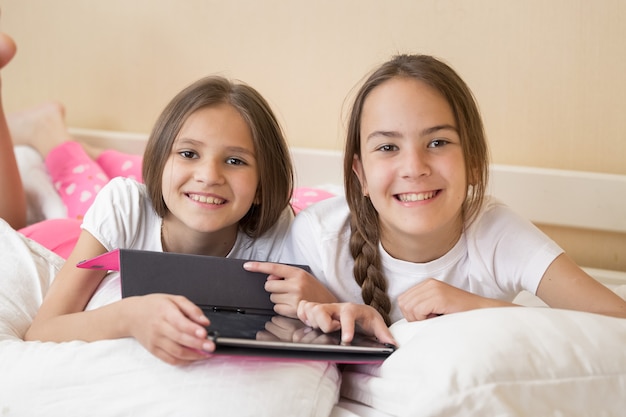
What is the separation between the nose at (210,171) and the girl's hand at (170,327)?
0.91 feet


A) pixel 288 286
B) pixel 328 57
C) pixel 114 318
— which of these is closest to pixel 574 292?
pixel 288 286

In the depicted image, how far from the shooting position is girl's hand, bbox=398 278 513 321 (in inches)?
37.6

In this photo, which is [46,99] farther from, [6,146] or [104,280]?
[104,280]

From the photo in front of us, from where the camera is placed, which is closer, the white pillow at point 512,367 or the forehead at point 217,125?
the white pillow at point 512,367

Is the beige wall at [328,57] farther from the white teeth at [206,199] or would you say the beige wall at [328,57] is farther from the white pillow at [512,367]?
the white pillow at [512,367]

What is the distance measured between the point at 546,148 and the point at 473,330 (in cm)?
89

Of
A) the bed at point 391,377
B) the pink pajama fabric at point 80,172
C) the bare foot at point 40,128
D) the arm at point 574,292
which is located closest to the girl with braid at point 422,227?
the arm at point 574,292

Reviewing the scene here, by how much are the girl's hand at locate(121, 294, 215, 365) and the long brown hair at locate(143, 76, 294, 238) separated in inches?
14.1

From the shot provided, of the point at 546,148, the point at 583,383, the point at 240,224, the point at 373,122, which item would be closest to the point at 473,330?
the point at 583,383

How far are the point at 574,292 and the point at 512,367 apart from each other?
0.30 meters

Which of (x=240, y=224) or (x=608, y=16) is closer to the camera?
(x=240, y=224)

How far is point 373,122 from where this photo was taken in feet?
3.56

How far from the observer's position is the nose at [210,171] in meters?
1.11

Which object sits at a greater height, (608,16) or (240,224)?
(608,16)
